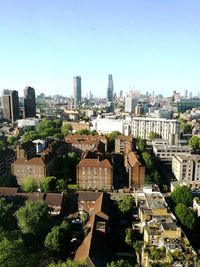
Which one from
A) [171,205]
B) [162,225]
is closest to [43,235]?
[162,225]

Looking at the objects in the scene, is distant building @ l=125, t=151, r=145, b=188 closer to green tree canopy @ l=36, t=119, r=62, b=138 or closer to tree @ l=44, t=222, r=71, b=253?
tree @ l=44, t=222, r=71, b=253

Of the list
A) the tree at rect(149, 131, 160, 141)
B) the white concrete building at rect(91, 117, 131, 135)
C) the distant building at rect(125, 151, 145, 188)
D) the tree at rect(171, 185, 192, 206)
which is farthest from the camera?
the white concrete building at rect(91, 117, 131, 135)

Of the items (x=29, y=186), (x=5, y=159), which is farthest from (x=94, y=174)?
(x=5, y=159)

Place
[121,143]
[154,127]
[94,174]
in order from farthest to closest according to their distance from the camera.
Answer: [154,127]
[121,143]
[94,174]

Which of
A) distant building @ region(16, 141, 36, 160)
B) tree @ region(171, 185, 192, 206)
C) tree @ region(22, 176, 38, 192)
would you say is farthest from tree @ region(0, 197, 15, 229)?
tree @ region(171, 185, 192, 206)

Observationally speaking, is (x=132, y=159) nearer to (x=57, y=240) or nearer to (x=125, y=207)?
(x=125, y=207)
